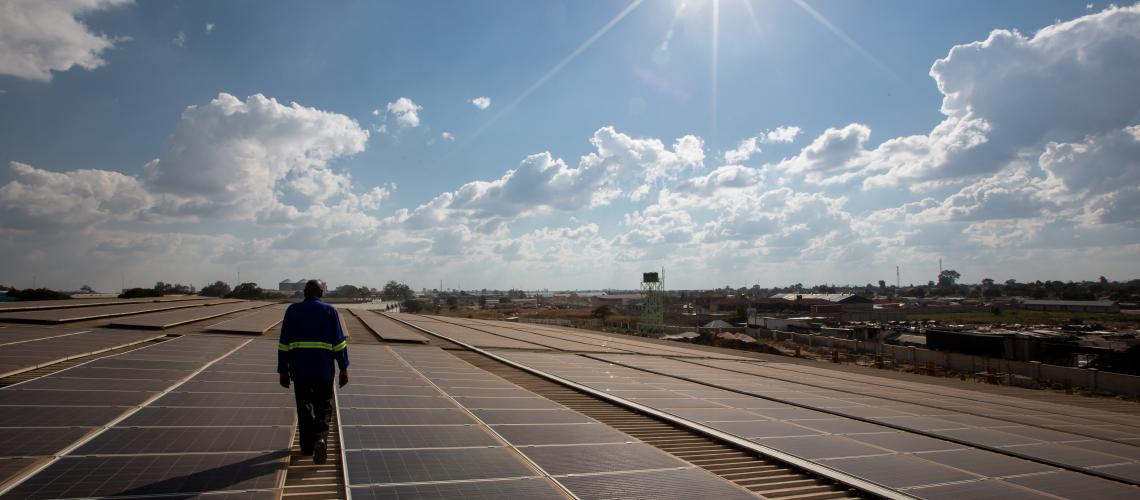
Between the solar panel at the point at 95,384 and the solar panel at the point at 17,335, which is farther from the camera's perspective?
the solar panel at the point at 17,335

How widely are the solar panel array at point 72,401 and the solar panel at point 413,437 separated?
2.82 m

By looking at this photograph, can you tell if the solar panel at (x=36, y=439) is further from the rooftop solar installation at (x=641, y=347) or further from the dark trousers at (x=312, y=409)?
the rooftop solar installation at (x=641, y=347)

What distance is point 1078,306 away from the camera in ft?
474

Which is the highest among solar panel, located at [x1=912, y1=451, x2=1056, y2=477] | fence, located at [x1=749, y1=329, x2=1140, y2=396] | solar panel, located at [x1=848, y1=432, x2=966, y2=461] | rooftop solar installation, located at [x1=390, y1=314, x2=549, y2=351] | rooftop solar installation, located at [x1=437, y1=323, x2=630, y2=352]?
solar panel, located at [x1=912, y1=451, x2=1056, y2=477]

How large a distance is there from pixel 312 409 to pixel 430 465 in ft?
6.55

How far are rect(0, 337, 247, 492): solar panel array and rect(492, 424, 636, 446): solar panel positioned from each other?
4929 millimetres

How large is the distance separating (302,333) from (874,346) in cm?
5840

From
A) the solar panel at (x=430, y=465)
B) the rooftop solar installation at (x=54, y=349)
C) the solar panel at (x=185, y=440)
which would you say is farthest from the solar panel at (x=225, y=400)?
the rooftop solar installation at (x=54, y=349)

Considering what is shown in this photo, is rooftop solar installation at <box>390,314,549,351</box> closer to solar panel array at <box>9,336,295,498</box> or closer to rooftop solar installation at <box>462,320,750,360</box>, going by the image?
rooftop solar installation at <box>462,320,750,360</box>

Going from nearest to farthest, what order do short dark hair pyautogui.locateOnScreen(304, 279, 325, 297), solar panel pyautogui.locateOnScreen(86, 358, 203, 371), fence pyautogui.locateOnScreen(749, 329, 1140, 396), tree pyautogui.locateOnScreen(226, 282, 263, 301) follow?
short dark hair pyautogui.locateOnScreen(304, 279, 325, 297)
solar panel pyautogui.locateOnScreen(86, 358, 203, 371)
fence pyautogui.locateOnScreen(749, 329, 1140, 396)
tree pyautogui.locateOnScreen(226, 282, 263, 301)

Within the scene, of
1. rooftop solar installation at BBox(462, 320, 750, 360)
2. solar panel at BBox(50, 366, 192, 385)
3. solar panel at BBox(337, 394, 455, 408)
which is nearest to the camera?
solar panel at BBox(337, 394, 455, 408)

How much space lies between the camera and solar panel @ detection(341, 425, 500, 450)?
670cm

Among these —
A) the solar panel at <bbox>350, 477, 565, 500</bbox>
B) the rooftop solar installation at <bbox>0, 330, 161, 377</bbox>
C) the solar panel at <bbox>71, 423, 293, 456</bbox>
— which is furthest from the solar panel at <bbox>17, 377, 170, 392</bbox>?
the solar panel at <bbox>350, 477, 565, 500</bbox>

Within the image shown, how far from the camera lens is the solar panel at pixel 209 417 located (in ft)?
22.8
